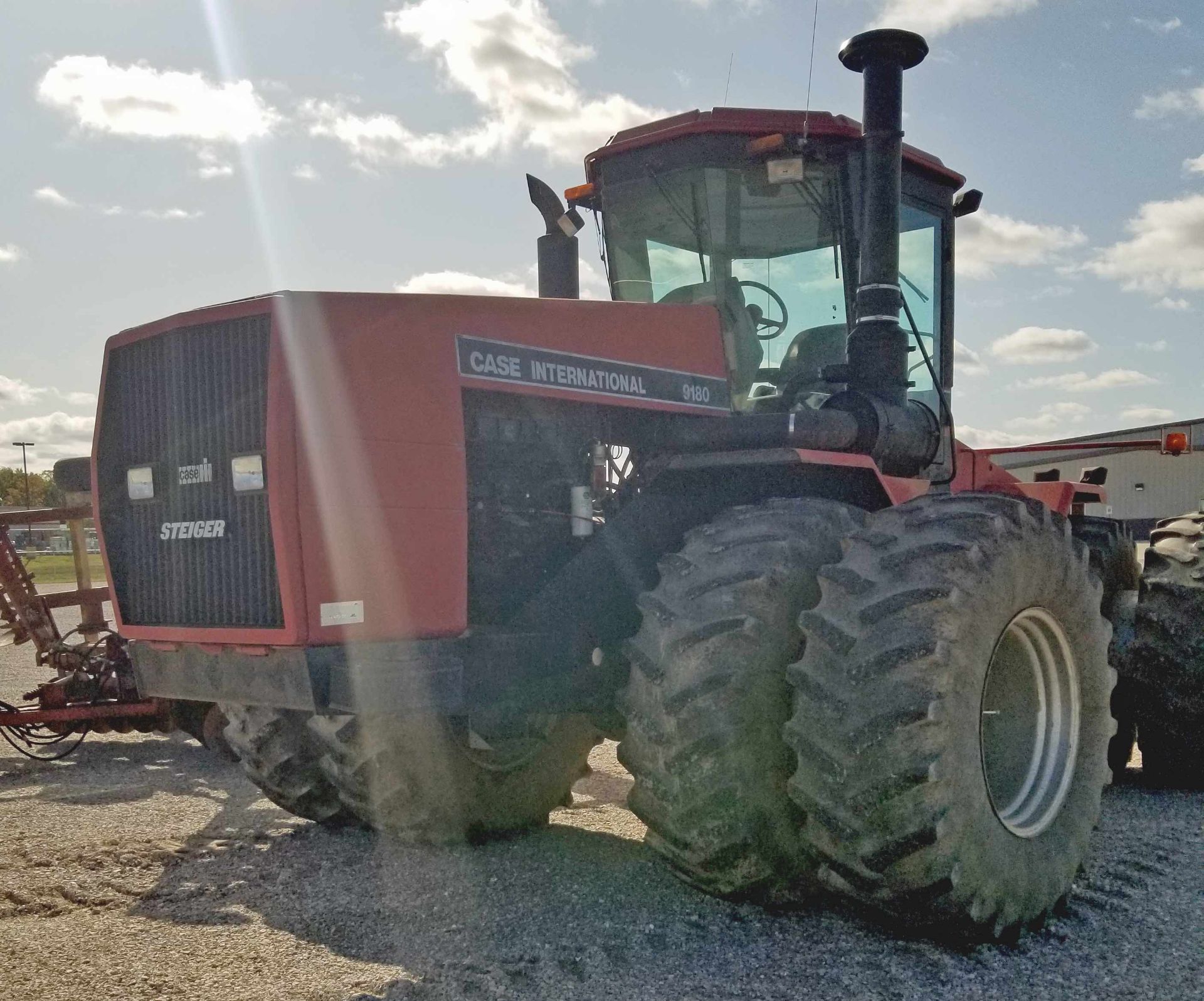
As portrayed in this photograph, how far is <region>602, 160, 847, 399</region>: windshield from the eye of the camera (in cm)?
491

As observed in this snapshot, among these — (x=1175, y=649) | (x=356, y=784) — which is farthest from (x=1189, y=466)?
(x=356, y=784)

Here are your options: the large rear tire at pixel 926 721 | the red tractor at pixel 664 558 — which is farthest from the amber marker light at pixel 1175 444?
the large rear tire at pixel 926 721

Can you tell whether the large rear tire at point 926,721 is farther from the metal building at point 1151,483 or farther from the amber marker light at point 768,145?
the metal building at point 1151,483

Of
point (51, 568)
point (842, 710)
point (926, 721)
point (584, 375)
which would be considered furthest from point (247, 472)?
point (51, 568)

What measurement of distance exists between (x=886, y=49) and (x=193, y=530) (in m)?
3.12

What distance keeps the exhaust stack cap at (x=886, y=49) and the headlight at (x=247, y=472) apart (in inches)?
109

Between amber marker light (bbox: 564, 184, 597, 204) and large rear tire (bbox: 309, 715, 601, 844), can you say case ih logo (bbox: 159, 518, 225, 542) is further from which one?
amber marker light (bbox: 564, 184, 597, 204)

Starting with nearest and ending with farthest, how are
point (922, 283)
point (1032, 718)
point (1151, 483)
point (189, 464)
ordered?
point (189, 464) < point (1032, 718) < point (922, 283) < point (1151, 483)

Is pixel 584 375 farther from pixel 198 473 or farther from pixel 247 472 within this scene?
pixel 198 473

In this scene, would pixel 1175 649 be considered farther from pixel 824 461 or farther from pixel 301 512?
pixel 301 512

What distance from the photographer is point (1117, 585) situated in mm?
6406

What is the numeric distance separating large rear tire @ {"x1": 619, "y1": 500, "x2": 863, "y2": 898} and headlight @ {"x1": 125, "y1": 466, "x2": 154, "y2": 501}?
69.5 inches

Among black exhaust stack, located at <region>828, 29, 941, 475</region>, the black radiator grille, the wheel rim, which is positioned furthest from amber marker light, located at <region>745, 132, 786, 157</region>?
the black radiator grille

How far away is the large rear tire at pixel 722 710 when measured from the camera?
3.54 metres
